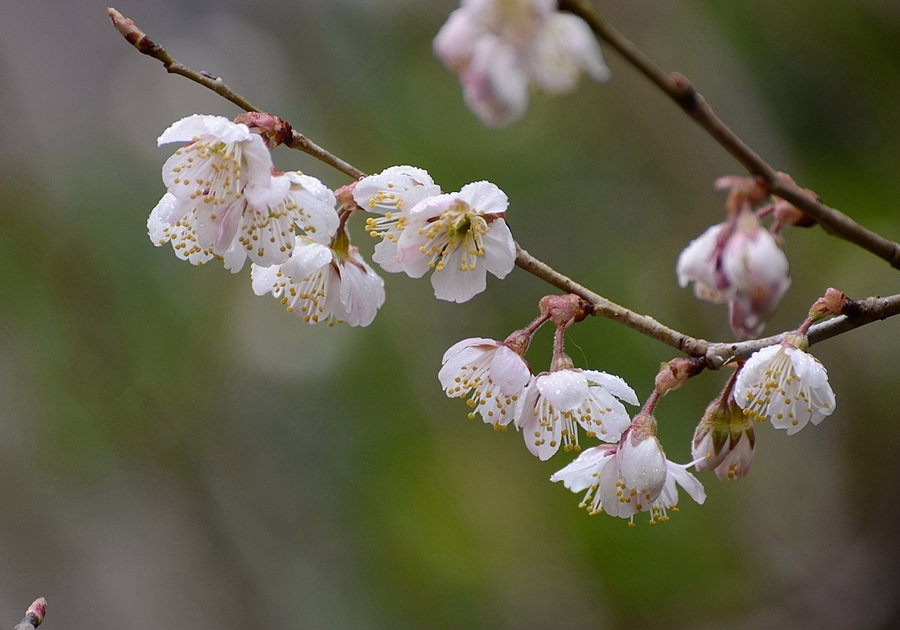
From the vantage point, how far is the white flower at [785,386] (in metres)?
1.20

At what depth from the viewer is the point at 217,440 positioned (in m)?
5.30

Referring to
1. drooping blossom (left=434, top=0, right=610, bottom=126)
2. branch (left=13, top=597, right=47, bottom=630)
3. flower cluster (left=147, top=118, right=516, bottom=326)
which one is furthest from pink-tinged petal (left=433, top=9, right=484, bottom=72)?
branch (left=13, top=597, right=47, bottom=630)

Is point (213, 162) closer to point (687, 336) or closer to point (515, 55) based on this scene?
point (515, 55)

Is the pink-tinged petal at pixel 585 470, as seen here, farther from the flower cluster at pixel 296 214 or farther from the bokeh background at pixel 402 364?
the bokeh background at pixel 402 364

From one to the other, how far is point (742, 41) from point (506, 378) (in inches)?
164

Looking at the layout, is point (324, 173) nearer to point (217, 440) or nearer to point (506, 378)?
point (217, 440)

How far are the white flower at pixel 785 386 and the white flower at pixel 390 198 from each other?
53cm

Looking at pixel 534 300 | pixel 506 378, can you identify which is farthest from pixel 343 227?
pixel 534 300

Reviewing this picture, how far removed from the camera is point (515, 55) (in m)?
0.95

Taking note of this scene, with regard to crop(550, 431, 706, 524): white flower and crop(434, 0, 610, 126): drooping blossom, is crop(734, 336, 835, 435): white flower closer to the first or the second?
crop(550, 431, 706, 524): white flower

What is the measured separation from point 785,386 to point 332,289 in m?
0.70

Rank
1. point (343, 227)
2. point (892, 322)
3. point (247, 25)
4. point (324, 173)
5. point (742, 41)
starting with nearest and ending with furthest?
1. point (343, 227)
2. point (892, 322)
3. point (742, 41)
4. point (324, 173)
5. point (247, 25)

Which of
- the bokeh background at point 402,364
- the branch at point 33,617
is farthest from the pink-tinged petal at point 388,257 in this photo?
→ the bokeh background at point 402,364

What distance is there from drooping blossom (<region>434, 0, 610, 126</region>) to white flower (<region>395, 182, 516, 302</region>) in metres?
0.33
